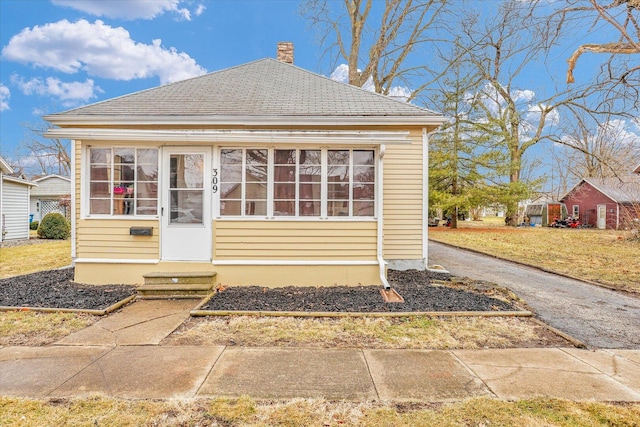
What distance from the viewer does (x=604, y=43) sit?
276 inches

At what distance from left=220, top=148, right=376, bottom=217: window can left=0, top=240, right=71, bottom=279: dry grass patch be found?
6.22m

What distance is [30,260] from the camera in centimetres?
1031

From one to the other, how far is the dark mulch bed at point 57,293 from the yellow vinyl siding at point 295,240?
194cm

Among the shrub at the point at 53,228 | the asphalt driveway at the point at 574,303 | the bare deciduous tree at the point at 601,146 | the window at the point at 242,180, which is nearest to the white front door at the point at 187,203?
the window at the point at 242,180

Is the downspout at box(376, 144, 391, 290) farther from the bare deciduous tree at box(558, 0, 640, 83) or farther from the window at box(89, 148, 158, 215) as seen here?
the bare deciduous tree at box(558, 0, 640, 83)

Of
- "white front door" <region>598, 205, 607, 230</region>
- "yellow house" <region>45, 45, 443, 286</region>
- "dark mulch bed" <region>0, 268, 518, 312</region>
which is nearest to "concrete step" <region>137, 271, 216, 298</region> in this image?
"dark mulch bed" <region>0, 268, 518, 312</region>

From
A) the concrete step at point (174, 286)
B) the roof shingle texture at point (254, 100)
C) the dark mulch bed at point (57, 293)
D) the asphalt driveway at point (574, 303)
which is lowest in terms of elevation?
the asphalt driveway at point (574, 303)

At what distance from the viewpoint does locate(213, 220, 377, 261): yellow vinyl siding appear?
6480mm

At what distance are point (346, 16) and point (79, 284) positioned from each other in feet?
56.3

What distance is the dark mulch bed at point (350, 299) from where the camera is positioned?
518 cm

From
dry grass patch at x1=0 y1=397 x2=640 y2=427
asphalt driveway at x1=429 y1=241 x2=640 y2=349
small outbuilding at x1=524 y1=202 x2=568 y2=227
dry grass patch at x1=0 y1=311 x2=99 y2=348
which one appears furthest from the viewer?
small outbuilding at x1=524 y1=202 x2=568 y2=227

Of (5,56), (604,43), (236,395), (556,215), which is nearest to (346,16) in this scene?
(604,43)

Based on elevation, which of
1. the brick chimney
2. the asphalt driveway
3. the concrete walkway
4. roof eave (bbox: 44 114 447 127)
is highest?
the brick chimney

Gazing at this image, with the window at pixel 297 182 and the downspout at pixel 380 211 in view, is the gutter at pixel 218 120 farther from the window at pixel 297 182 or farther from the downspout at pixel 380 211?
the downspout at pixel 380 211
